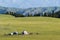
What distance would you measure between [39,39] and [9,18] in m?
15.8

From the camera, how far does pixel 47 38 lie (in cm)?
1573

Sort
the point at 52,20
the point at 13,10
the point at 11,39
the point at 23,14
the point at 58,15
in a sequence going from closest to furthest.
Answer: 1. the point at 11,39
2. the point at 52,20
3. the point at 58,15
4. the point at 23,14
5. the point at 13,10

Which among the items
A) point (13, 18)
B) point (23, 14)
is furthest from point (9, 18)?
point (23, 14)

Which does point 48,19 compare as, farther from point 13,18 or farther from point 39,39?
point 39,39

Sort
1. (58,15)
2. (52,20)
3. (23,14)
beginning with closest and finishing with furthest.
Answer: (52,20), (58,15), (23,14)

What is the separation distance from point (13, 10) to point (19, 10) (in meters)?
2.09

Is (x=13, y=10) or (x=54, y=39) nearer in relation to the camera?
(x=54, y=39)

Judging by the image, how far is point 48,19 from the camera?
30.3 meters

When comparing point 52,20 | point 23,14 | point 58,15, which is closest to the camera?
point 52,20

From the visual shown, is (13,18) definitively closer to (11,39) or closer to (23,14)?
(23,14)

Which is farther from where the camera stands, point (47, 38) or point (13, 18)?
point (13, 18)

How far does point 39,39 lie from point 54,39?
1.09 meters

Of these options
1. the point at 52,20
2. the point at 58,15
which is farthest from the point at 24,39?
the point at 58,15

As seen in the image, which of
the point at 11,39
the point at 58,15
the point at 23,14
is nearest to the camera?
the point at 11,39
